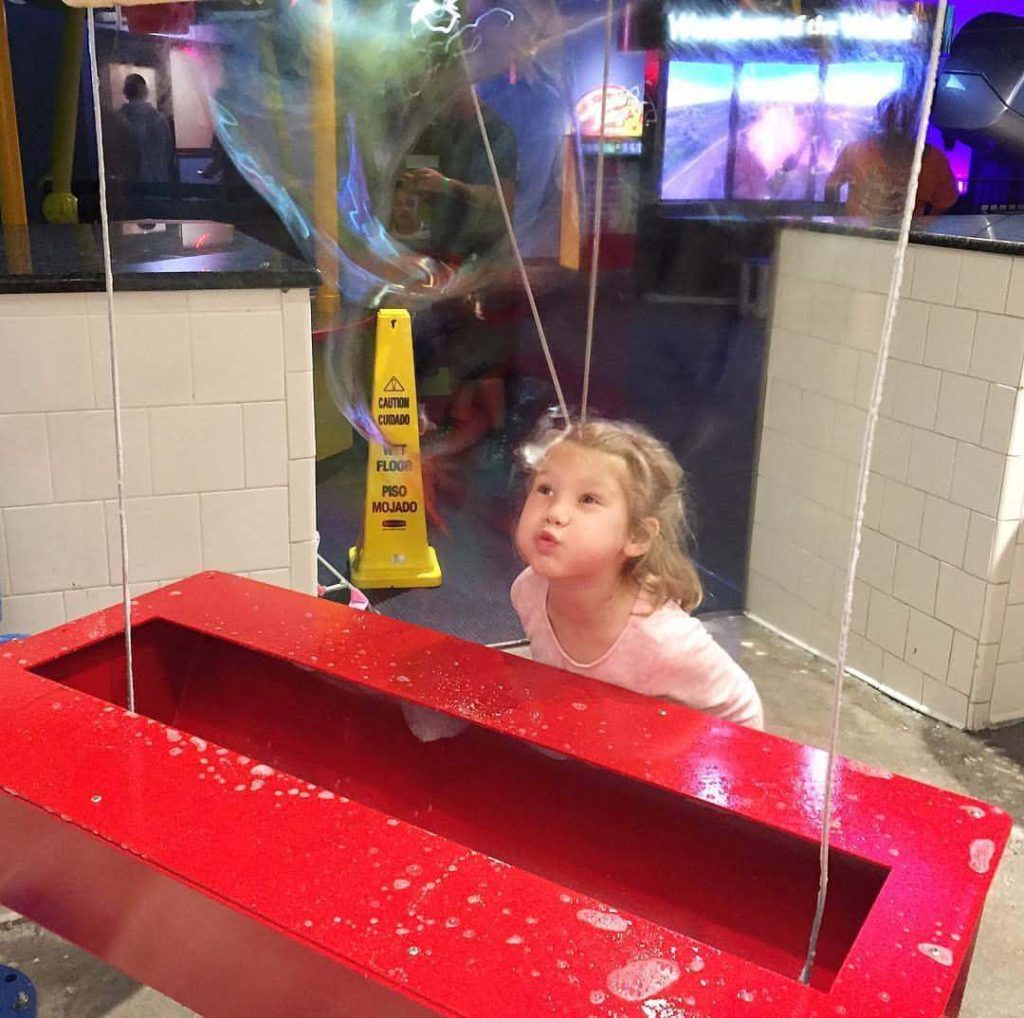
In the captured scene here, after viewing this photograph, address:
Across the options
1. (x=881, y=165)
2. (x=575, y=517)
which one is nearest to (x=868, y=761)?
(x=575, y=517)

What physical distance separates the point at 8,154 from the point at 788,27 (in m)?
2.19

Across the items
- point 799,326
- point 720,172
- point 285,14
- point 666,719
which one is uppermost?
point 285,14

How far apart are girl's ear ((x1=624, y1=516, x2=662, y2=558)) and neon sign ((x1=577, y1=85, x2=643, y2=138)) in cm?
222

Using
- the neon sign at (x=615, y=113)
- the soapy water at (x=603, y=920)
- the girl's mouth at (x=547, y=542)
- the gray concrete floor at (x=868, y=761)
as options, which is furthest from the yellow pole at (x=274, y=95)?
the soapy water at (x=603, y=920)

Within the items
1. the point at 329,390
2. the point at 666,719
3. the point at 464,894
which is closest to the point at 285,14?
the point at 329,390

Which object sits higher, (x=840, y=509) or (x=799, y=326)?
(x=799, y=326)

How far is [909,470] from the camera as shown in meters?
2.39

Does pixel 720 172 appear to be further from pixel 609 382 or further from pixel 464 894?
pixel 464 894

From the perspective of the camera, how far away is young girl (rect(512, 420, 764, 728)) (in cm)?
128

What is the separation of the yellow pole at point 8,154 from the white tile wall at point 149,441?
92 centimetres

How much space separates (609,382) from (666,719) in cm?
272

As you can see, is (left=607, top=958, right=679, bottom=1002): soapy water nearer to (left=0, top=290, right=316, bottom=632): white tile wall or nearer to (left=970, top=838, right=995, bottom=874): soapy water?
(left=970, top=838, right=995, bottom=874): soapy water

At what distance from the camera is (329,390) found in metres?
3.11

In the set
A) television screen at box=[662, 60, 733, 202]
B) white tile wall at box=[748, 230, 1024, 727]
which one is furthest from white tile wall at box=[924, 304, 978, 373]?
television screen at box=[662, 60, 733, 202]
